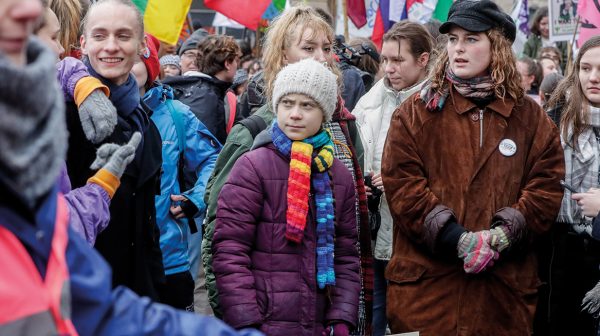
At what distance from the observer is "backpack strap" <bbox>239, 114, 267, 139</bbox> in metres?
5.13

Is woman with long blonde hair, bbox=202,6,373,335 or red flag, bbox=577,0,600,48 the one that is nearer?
woman with long blonde hair, bbox=202,6,373,335

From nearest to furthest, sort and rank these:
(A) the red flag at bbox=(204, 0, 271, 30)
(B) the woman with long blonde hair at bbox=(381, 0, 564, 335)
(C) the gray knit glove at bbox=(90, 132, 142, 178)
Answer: (C) the gray knit glove at bbox=(90, 132, 142, 178)
(B) the woman with long blonde hair at bbox=(381, 0, 564, 335)
(A) the red flag at bbox=(204, 0, 271, 30)

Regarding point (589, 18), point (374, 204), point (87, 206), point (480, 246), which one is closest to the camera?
point (87, 206)

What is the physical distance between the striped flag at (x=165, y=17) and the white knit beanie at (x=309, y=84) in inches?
177

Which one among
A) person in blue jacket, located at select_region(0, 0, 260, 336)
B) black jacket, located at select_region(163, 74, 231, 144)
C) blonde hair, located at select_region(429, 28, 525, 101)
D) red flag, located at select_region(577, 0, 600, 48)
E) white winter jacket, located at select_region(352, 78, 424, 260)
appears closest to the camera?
person in blue jacket, located at select_region(0, 0, 260, 336)

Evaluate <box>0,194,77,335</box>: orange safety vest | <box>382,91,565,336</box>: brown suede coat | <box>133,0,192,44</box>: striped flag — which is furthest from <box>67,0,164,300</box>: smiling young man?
<box>133,0,192,44</box>: striped flag

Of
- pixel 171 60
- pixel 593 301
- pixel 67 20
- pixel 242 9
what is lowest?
pixel 593 301

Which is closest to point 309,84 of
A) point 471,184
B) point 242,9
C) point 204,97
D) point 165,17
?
point 471,184

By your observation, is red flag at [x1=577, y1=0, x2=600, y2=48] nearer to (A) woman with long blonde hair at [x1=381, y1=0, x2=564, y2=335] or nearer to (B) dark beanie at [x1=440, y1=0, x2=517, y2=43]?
(B) dark beanie at [x1=440, y1=0, x2=517, y2=43]

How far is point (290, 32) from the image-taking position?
5.63 meters

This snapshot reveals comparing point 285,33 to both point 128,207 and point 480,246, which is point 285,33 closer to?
point 480,246

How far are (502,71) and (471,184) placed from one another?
0.66 metres

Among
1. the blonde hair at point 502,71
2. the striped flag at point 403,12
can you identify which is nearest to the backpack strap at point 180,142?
the blonde hair at point 502,71

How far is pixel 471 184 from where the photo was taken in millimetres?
5070
